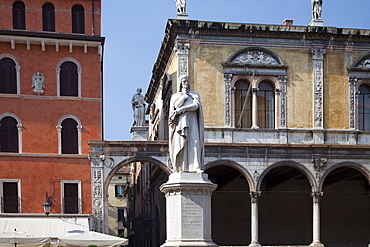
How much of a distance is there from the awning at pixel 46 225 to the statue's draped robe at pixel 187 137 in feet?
51.0

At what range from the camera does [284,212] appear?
121ft

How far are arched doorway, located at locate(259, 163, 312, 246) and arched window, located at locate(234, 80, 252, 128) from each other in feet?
13.8

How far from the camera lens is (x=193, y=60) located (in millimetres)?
32906

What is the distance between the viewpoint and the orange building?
31.7 m

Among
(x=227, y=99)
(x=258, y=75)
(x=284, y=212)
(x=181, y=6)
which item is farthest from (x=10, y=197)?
(x=284, y=212)

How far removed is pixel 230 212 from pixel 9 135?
11932mm

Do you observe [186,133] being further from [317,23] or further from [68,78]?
[317,23]

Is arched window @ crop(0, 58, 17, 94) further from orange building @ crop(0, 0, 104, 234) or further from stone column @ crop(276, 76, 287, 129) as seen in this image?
stone column @ crop(276, 76, 287, 129)

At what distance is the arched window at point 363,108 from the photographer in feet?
112

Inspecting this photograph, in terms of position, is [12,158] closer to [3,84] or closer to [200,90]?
[3,84]

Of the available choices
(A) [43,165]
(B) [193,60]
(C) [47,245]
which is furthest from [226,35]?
(C) [47,245]

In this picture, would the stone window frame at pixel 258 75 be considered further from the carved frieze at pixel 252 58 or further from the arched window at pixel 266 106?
the arched window at pixel 266 106

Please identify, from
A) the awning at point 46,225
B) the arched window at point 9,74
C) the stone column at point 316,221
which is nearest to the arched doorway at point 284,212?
the stone column at point 316,221

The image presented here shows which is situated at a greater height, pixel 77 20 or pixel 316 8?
pixel 316 8
